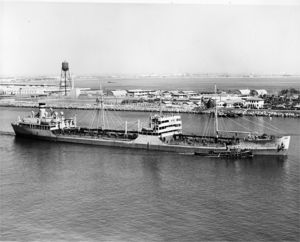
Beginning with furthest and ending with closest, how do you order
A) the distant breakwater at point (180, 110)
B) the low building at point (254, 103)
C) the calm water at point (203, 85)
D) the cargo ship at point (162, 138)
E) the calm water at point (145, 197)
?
the calm water at point (203, 85), the low building at point (254, 103), the distant breakwater at point (180, 110), the cargo ship at point (162, 138), the calm water at point (145, 197)

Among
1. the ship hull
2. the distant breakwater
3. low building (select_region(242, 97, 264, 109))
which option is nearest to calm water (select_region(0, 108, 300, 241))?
the ship hull

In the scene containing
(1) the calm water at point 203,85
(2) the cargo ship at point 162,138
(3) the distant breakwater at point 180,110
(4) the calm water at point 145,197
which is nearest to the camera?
(4) the calm water at point 145,197

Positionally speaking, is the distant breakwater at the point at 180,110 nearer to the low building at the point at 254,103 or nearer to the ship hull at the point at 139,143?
the low building at the point at 254,103

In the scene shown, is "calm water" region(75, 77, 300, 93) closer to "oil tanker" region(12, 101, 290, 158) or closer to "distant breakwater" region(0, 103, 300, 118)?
"distant breakwater" region(0, 103, 300, 118)

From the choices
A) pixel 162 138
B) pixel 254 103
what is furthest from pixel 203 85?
pixel 162 138

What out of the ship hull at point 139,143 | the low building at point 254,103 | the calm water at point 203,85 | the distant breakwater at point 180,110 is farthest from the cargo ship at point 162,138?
the calm water at point 203,85

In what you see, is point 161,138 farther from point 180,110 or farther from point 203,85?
point 203,85
